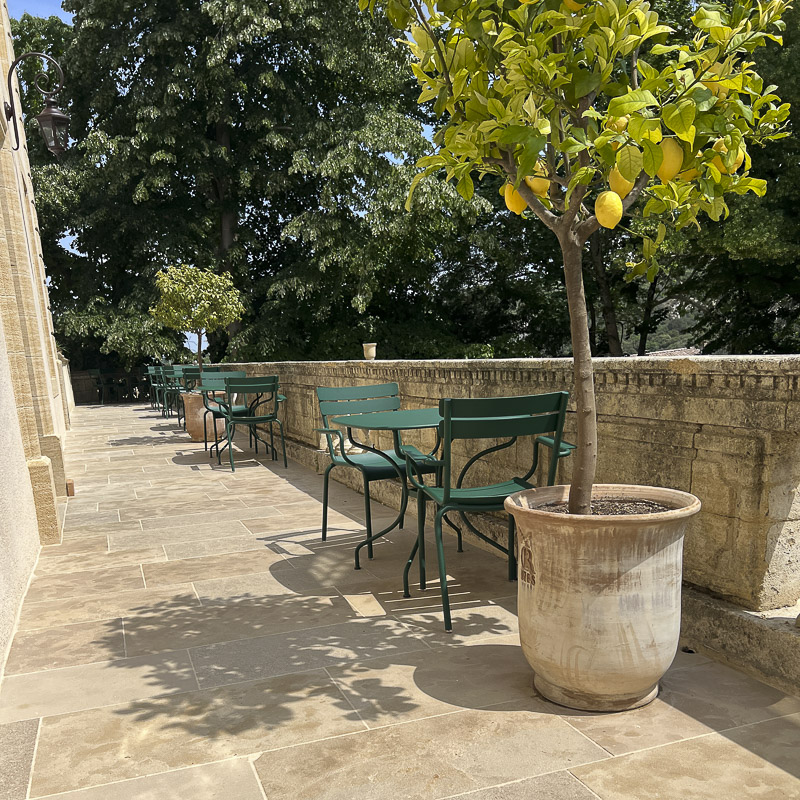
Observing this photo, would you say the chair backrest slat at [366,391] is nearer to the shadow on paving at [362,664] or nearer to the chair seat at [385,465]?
the chair seat at [385,465]

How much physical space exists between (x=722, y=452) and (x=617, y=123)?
132cm

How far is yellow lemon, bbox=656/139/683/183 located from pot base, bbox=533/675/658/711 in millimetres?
1551

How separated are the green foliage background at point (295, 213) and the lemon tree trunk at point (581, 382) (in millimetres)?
15460

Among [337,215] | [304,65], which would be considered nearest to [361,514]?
[337,215]

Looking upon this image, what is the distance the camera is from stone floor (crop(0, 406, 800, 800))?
2068 mm

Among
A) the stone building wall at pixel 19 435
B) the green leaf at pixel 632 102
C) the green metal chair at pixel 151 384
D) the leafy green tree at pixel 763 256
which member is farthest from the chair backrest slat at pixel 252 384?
the green metal chair at pixel 151 384

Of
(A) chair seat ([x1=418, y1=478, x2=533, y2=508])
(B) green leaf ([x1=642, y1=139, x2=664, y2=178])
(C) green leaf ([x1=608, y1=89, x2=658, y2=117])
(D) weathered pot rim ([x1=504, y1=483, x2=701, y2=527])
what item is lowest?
(A) chair seat ([x1=418, y1=478, x2=533, y2=508])

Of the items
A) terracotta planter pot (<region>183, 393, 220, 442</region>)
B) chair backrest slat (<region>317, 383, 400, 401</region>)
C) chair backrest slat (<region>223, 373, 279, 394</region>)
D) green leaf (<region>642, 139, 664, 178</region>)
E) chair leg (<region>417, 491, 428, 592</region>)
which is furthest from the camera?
terracotta planter pot (<region>183, 393, 220, 442</region>)

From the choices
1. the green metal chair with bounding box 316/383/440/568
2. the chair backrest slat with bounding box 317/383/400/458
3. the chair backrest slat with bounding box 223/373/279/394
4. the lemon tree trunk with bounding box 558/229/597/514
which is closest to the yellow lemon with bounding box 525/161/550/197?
the lemon tree trunk with bounding box 558/229/597/514

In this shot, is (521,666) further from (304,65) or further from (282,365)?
(304,65)

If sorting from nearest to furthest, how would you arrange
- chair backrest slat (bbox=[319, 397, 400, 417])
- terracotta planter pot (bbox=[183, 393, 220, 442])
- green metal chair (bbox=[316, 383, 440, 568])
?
green metal chair (bbox=[316, 383, 440, 568]), chair backrest slat (bbox=[319, 397, 400, 417]), terracotta planter pot (bbox=[183, 393, 220, 442])

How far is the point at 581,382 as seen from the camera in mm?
2465

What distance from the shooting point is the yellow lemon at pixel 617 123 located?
1.90 metres

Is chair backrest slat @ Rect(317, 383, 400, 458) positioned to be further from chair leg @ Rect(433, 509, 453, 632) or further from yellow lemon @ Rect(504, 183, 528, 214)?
yellow lemon @ Rect(504, 183, 528, 214)
